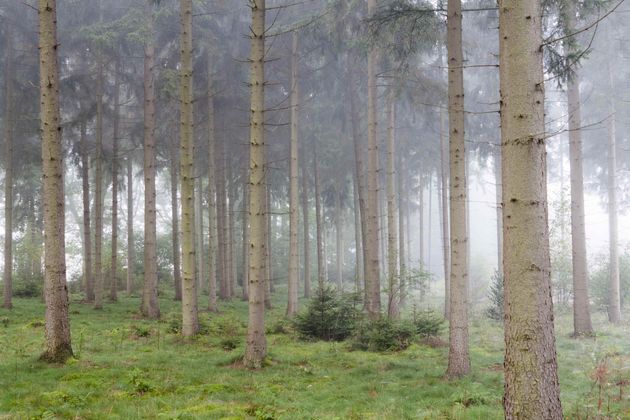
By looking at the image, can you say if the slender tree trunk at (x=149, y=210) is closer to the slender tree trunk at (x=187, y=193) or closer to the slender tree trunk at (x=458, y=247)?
the slender tree trunk at (x=187, y=193)

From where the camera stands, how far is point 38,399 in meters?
6.95

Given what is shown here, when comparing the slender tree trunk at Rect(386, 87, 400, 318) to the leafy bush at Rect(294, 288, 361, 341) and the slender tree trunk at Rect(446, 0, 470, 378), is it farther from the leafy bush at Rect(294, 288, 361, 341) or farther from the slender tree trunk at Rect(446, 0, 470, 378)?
the slender tree trunk at Rect(446, 0, 470, 378)

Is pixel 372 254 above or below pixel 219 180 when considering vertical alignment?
below

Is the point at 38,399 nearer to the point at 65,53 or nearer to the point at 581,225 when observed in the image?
the point at 581,225

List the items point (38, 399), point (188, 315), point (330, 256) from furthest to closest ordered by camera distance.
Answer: point (330, 256)
point (188, 315)
point (38, 399)

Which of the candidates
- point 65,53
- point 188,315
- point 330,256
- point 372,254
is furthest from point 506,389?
point 330,256

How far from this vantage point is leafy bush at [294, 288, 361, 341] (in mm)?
13516

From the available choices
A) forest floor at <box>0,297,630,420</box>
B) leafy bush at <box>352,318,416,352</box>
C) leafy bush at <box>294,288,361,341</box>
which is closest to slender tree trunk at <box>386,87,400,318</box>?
leafy bush at <box>294,288,361,341</box>

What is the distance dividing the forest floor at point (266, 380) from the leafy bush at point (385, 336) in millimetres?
317

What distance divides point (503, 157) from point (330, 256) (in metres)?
37.6

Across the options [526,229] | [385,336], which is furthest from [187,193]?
[526,229]

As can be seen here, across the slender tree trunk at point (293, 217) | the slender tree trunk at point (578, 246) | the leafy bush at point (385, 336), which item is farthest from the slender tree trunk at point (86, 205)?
the slender tree trunk at point (578, 246)

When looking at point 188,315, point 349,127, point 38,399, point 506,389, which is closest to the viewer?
Result: point 506,389

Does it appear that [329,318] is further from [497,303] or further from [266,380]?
[497,303]
